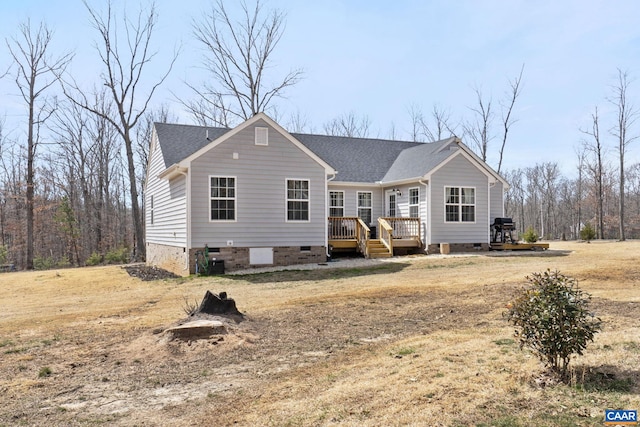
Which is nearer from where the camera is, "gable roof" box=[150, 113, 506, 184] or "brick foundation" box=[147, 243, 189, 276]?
"brick foundation" box=[147, 243, 189, 276]

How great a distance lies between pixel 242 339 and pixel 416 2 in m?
10.8

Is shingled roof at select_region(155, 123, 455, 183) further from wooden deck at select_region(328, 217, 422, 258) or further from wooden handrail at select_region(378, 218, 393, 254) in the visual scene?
wooden handrail at select_region(378, 218, 393, 254)

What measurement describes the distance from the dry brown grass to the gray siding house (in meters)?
5.27

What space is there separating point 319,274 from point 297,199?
3493mm

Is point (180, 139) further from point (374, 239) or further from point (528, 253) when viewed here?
point (528, 253)

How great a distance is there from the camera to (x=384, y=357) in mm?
5324

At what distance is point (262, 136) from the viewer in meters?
15.4

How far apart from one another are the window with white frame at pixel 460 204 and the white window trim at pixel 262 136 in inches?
307

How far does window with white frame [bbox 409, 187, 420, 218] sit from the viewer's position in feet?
61.7

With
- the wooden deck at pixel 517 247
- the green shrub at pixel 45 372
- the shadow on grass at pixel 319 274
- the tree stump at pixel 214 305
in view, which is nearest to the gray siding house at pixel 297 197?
the wooden deck at pixel 517 247

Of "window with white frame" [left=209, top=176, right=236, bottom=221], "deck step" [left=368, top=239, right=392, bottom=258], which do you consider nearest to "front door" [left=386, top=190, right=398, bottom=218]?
"deck step" [left=368, top=239, right=392, bottom=258]

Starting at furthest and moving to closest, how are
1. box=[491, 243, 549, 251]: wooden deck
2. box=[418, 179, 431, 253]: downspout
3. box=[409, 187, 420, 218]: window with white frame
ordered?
box=[491, 243, 549, 251]: wooden deck → box=[409, 187, 420, 218]: window with white frame → box=[418, 179, 431, 253]: downspout

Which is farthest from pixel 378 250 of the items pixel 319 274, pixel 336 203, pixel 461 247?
pixel 319 274

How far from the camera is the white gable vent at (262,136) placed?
606 inches
